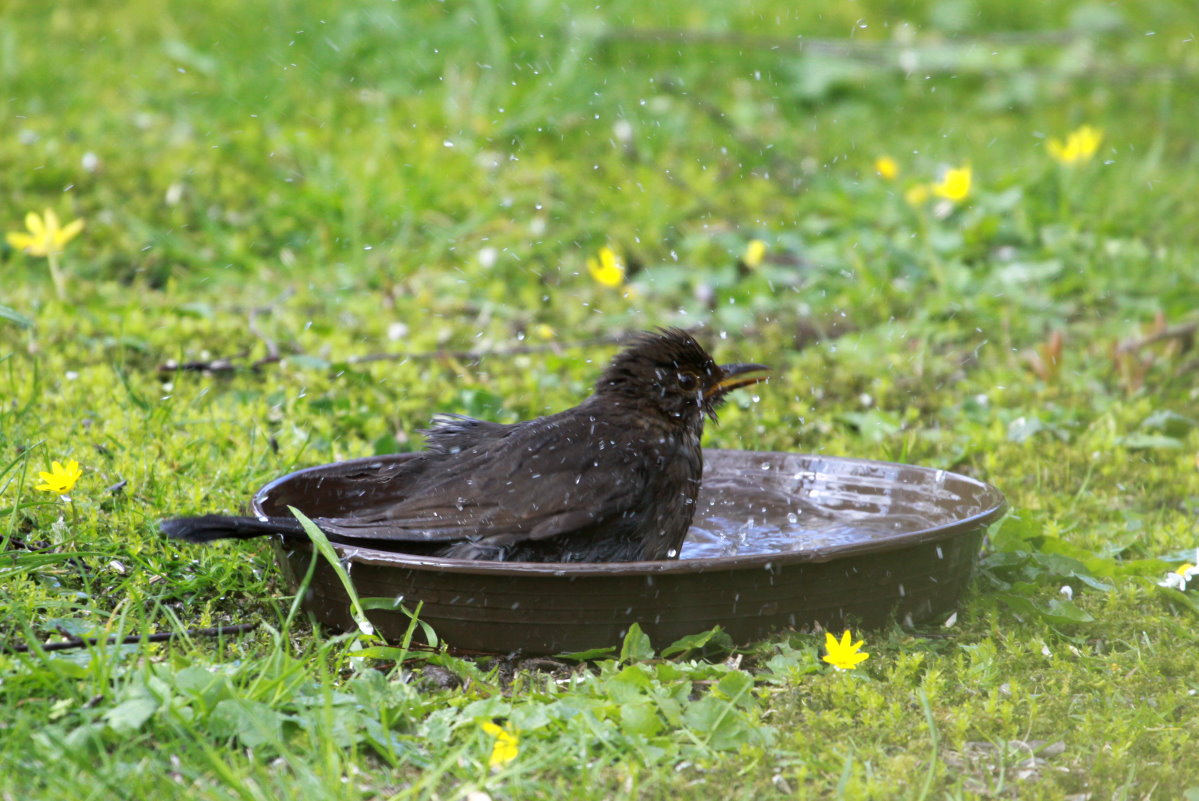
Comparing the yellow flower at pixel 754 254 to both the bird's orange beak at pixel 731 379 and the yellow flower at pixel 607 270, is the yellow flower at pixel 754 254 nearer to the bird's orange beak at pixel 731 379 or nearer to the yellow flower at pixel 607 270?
the yellow flower at pixel 607 270

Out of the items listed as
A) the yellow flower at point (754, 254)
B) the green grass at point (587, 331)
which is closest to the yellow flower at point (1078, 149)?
the green grass at point (587, 331)

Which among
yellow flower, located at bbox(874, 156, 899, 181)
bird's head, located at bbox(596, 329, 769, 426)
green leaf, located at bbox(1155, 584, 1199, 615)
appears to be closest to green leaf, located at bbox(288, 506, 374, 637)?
bird's head, located at bbox(596, 329, 769, 426)

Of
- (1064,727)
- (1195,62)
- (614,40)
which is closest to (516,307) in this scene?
(614,40)

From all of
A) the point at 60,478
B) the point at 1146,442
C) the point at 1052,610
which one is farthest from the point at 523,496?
the point at 1146,442

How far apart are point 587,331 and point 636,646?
3371 millimetres

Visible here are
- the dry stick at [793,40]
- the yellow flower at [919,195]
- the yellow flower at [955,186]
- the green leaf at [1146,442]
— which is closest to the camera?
the green leaf at [1146,442]

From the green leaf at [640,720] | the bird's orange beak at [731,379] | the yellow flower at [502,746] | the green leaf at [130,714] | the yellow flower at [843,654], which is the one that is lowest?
the green leaf at [640,720]

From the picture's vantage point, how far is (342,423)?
5270 mm

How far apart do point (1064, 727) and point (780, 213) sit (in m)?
4.97

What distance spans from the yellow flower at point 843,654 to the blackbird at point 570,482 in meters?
0.61

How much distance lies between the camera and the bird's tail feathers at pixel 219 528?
332 centimetres

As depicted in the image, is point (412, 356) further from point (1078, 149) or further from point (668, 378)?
point (1078, 149)

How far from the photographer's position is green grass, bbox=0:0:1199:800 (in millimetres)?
3021

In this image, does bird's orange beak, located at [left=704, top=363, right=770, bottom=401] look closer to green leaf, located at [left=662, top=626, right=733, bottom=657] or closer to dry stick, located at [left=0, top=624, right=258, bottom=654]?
green leaf, located at [left=662, top=626, right=733, bottom=657]
